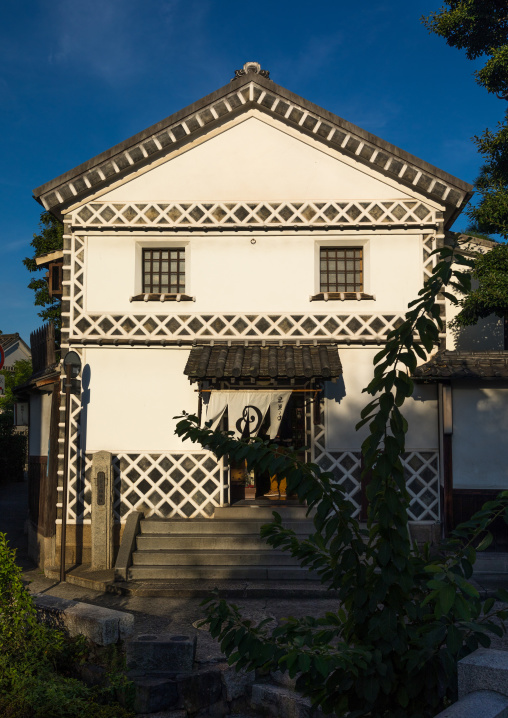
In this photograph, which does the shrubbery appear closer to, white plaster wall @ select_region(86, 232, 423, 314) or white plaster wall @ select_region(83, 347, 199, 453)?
white plaster wall @ select_region(83, 347, 199, 453)

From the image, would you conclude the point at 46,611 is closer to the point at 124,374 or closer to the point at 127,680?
the point at 127,680

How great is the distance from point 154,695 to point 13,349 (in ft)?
180

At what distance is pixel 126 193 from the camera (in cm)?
1366

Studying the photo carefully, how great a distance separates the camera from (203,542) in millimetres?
12055

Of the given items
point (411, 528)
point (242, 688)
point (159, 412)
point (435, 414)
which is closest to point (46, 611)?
point (242, 688)

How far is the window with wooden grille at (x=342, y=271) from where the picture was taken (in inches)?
541

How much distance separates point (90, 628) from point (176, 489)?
5.95m

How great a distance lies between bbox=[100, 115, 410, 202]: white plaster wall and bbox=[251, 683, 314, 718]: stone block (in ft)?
34.1

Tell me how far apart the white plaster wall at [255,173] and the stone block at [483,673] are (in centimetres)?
1094

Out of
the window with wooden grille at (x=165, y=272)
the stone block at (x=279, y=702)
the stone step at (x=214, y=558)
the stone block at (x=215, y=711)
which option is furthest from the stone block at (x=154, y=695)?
the window with wooden grille at (x=165, y=272)

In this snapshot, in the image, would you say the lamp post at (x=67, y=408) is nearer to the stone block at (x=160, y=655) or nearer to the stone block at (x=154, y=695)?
the stone block at (x=160, y=655)

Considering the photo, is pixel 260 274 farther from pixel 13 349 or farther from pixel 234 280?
pixel 13 349

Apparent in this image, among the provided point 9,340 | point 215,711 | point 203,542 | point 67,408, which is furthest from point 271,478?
point 9,340

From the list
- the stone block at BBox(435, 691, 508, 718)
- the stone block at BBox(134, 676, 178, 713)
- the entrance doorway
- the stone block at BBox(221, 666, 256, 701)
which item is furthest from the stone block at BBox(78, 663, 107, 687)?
the entrance doorway
